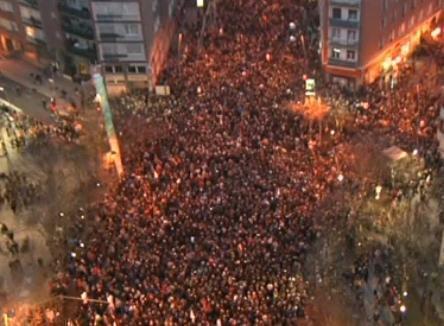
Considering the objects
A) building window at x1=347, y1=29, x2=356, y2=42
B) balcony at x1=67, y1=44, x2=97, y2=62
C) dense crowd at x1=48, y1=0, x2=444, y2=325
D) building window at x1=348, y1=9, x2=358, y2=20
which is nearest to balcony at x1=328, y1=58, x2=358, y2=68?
building window at x1=347, y1=29, x2=356, y2=42

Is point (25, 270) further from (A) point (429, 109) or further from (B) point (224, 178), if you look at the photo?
(A) point (429, 109)

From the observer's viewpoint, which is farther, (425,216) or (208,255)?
(425,216)

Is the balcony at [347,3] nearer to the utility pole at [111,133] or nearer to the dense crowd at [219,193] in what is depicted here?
the dense crowd at [219,193]

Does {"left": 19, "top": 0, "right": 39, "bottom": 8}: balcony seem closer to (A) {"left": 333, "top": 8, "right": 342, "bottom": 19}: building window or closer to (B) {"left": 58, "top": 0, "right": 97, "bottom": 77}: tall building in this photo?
(B) {"left": 58, "top": 0, "right": 97, "bottom": 77}: tall building

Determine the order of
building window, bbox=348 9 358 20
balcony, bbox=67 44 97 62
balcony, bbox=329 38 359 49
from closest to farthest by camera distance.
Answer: building window, bbox=348 9 358 20
balcony, bbox=329 38 359 49
balcony, bbox=67 44 97 62

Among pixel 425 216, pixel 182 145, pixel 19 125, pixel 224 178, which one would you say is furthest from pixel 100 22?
pixel 425 216

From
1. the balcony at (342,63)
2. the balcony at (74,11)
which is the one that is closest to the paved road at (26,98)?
the balcony at (74,11)
